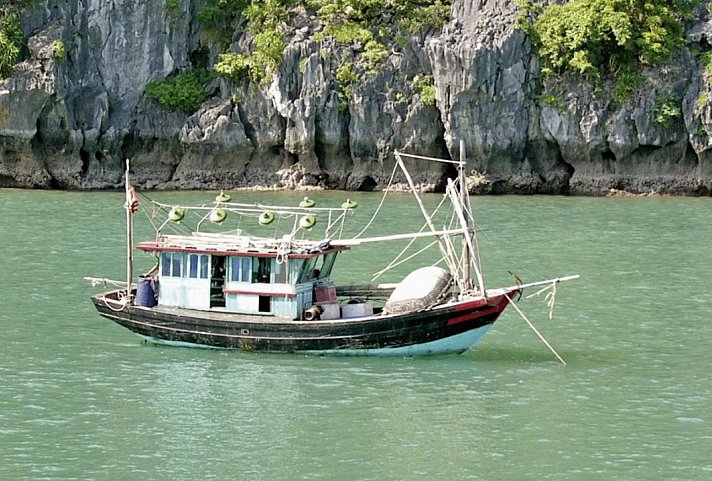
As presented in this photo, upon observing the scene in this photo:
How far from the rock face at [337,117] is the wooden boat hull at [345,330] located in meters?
33.8

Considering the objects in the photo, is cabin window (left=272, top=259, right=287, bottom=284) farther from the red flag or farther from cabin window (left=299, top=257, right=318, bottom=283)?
the red flag

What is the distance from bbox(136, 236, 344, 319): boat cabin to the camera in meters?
28.2

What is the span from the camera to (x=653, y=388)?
83.7ft

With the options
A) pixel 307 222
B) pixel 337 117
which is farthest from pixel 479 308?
pixel 337 117

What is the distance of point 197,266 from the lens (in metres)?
28.8

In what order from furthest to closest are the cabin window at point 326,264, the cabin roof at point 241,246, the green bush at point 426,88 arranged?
the green bush at point 426,88 → the cabin window at point 326,264 → the cabin roof at point 241,246

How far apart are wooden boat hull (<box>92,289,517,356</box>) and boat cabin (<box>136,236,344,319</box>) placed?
313 mm

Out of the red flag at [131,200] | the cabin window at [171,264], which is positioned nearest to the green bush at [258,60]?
the red flag at [131,200]

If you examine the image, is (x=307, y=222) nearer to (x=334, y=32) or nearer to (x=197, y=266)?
(x=197, y=266)

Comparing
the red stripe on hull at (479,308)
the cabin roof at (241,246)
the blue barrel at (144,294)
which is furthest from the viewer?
the blue barrel at (144,294)

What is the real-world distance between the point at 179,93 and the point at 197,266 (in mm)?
38179

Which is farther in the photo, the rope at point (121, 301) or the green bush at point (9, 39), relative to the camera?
the green bush at point (9, 39)

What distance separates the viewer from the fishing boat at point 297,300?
89.9ft

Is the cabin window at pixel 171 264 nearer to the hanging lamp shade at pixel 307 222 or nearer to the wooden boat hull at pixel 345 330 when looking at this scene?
the wooden boat hull at pixel 345 330
